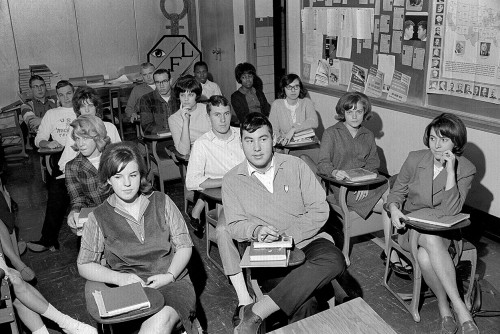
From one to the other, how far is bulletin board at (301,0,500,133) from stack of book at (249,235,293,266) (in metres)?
2.43

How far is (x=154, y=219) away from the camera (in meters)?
2.50

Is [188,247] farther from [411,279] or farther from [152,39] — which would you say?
[152,39]

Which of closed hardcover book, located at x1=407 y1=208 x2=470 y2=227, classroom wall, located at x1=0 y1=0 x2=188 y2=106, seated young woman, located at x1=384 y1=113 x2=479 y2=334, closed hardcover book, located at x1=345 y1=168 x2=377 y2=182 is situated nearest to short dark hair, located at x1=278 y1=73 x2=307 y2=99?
closed hardcover book, located at x1=345 y1=168 x2=377 y2=182

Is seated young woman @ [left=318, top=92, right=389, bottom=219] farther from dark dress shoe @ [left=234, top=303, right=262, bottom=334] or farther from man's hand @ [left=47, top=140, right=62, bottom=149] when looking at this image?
man's hand @ [left=47, top=140, right=62, bottom=149]

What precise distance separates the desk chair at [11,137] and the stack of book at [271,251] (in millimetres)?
5686

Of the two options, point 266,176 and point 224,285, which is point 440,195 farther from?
point 224,285

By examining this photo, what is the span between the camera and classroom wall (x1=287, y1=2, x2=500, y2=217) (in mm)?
4004

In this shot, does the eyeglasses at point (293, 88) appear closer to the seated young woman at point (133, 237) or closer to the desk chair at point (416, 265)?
the desk chair at point (416, 265)

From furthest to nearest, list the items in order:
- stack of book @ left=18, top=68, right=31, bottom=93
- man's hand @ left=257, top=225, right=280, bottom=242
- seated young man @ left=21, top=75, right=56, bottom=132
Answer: stack of book @ left=18, top=68, right=31, bottom=93 < seated young man @ left=21, top=75, right=56, bottom=132 < man's hand @ left=257, top=225, right=280, bottom=242

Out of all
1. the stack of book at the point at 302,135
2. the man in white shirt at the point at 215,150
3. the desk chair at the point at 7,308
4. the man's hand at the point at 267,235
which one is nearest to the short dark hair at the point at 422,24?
the stack of book at the point at 302,135

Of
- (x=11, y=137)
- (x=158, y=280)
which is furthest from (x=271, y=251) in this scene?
(x=11, y=137)

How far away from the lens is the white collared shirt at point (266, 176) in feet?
9.29

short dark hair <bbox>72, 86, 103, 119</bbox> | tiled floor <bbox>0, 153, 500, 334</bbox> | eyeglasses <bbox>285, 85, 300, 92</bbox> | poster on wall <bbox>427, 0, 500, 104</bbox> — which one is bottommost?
tiled floor <bbox>0, 153, 500, 334</bbox>

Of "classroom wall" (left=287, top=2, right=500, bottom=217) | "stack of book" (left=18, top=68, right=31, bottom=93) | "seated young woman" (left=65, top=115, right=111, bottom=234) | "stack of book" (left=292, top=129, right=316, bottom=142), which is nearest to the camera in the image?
"seated young woman" (left=65, top=115, right=111, bottom=234)
